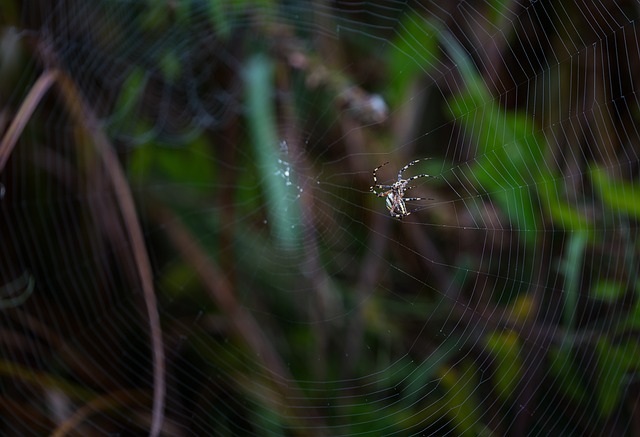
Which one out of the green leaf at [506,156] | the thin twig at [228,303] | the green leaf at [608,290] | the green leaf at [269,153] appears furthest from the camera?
the green leaf at [269,153]

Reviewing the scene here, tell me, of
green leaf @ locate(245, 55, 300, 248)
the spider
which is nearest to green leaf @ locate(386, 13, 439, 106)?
Answer: the spider

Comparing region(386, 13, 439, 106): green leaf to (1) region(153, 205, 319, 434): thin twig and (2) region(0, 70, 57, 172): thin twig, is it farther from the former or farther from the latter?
(2) region(0, 70, 57, 172): thin twig

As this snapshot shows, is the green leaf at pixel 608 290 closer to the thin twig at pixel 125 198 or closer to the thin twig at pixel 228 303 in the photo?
the thin twig at pixel 228 303

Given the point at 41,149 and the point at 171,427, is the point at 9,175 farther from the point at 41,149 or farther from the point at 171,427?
the point at 171,427

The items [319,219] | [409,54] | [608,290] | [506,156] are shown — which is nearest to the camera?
[608,290]

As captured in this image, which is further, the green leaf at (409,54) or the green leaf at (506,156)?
the green leaf at (409,54)

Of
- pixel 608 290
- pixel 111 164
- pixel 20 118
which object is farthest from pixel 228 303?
pixel 608 290

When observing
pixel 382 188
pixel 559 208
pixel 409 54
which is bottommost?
pixel 559 208

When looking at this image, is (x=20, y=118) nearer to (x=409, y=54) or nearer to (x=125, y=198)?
(x=125, y=198)

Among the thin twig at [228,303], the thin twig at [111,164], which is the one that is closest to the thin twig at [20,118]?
the thin twig at [111,164]
